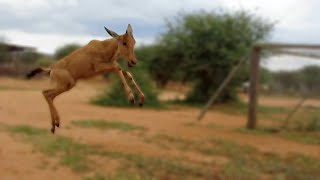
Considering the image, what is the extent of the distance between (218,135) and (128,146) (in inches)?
160

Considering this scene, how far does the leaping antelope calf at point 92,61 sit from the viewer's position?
1.32 meters

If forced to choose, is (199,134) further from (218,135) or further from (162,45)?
(162,45)

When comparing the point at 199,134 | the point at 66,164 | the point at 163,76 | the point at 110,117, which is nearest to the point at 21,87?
the point at 163,76

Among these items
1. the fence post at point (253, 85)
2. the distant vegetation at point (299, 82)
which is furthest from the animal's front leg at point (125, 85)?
the fence post at point (253, 85)

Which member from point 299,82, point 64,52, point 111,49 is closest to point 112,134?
point 299,82

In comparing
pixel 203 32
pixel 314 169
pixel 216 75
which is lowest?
pixel 314 169

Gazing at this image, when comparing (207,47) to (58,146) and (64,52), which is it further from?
(64,52)

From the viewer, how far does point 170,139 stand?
16406 millimetres

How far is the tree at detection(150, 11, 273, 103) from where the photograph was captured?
2898 centimetres

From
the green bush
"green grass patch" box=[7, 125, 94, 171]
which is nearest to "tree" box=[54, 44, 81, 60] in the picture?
"green grass patch" box=[7, 125, 94, 171]

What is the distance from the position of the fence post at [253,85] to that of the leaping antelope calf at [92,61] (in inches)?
728

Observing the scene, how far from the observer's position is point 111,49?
4.54ft

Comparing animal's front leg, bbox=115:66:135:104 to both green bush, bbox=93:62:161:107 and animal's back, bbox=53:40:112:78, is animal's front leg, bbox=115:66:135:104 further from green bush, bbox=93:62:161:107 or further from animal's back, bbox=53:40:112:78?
green bush, bbox=93:62:161:107

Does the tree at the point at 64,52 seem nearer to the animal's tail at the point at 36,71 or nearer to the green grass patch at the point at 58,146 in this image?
the animal's tail at the point at 36,71
